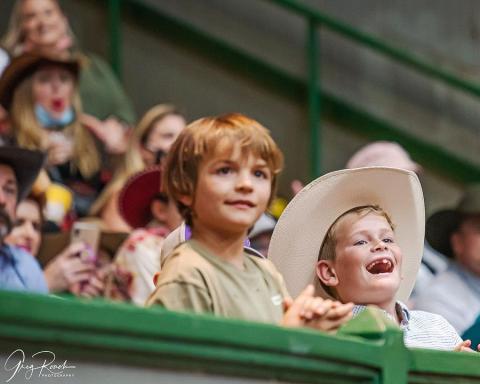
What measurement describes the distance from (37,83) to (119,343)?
13.3ft

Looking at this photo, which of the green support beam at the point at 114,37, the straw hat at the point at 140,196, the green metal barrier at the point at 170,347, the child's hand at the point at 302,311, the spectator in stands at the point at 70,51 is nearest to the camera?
the green metal barrier at the point at 170,347

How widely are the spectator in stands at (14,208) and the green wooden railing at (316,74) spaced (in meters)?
2.63

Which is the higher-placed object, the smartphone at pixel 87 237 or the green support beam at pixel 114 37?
the green support beam at pixel 114 37

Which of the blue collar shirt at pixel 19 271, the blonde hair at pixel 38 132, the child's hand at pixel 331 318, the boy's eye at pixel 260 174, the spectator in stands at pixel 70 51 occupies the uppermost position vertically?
the spectator in stands at pixel 70 51

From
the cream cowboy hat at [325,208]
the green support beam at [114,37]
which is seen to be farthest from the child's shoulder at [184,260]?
the green support beam at [114,37]

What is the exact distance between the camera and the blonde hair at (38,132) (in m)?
6.41

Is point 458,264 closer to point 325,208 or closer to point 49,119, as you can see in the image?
point 49,119

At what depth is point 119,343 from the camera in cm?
267

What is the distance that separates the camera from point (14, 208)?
5234mm

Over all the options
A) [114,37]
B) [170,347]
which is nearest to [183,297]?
[170,347]

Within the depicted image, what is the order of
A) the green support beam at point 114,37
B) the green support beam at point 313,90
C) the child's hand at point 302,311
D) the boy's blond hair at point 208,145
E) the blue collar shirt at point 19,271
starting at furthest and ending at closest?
the green support beam at point 313,90, the green support beam at point 114,37, the blue collar shirt at point 19,271, the boy's blond hair at point 208,145, the child's hand at point 302,311

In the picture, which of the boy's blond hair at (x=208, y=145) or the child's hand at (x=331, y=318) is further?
the boy's blond hair at (x=208, y=145)

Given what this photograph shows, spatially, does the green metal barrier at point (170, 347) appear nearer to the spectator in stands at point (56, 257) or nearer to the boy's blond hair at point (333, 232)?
the boy's blond hair at point (333, 232)
